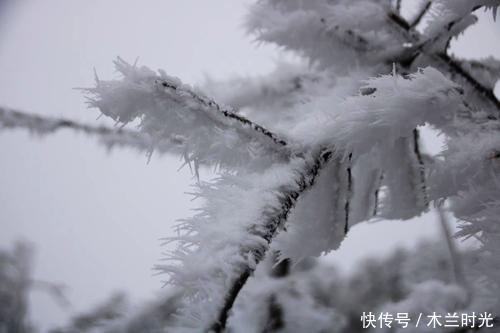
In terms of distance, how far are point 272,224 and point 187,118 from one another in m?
0.21

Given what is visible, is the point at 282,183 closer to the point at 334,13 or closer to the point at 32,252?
the point at 334,13

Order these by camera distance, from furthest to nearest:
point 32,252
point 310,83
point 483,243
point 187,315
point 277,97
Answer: point 32,252 → point 277,97 → point 310,83 → point 483,243 → point 187,315

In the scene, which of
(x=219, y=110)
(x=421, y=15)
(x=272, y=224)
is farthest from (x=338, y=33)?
(x=272, y=224)

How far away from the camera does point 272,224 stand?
0.43 m

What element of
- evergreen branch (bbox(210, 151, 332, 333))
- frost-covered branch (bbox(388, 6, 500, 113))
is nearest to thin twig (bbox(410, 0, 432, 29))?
frost-covered branch (bbox(388, 6, 500, 113))

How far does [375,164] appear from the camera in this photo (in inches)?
33.2

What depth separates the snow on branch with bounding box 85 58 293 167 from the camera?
48 cm

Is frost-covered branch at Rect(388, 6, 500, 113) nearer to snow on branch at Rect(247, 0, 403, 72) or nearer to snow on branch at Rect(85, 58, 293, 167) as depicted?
snow on branch at Rect(247, 0, 403, 72)

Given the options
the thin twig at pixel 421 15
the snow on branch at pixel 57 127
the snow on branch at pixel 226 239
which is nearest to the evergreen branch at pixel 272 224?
the snow on branch at pixel 226 239

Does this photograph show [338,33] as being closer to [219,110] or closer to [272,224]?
[219,110]

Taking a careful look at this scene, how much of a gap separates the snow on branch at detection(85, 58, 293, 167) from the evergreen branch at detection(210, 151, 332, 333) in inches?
2.1

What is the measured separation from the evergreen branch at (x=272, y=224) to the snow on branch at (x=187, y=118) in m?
0.05

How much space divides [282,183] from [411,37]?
2.48 feet

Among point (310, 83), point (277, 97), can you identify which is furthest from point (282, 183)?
point (277, 97)
